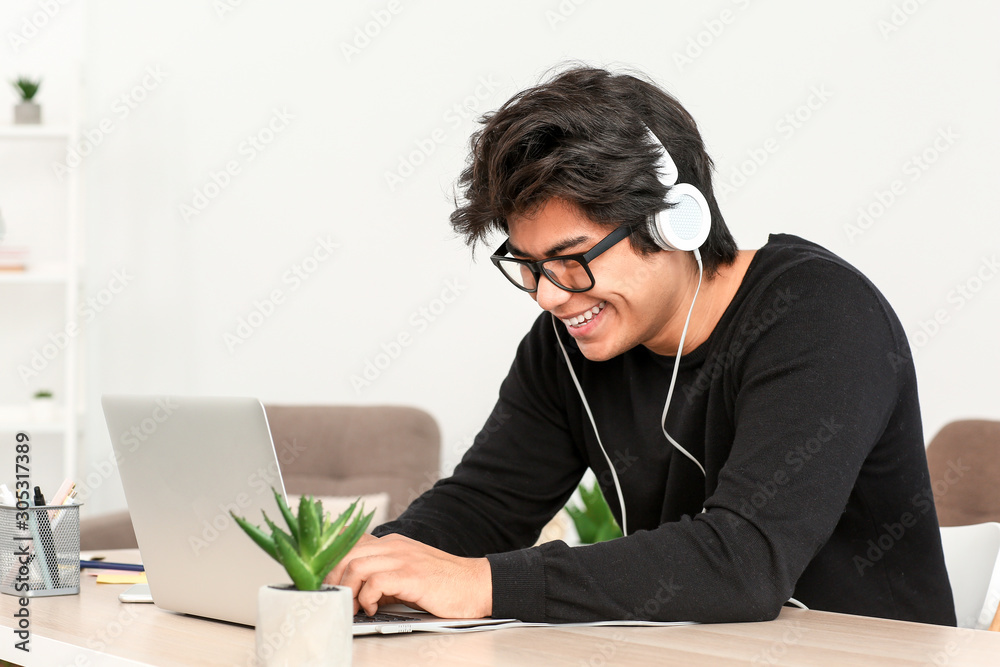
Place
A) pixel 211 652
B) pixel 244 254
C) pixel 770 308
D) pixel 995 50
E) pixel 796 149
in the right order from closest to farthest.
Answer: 1. pixel 211 652
2. pixel 770 308
3. pixel 995 50
4. pixel 796 149
5. pixel 244 254

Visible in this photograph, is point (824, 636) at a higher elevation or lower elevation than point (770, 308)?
lower

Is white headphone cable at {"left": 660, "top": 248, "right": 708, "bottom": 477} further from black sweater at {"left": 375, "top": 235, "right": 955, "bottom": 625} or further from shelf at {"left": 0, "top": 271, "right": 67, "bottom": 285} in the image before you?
shelf at {"left": 0, "top": 271, "right": 67, "bottom": 285}

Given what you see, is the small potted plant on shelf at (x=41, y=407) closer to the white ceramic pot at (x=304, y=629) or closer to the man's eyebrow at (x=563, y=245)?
the man's eyebrow at (x=563, y=245)

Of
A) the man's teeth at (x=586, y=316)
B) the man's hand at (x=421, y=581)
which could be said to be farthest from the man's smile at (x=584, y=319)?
the man's hand at (x=421, y=581)

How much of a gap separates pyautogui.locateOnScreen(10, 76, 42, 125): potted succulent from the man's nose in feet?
8.58

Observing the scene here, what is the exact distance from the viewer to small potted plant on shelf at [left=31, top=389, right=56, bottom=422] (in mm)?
3215

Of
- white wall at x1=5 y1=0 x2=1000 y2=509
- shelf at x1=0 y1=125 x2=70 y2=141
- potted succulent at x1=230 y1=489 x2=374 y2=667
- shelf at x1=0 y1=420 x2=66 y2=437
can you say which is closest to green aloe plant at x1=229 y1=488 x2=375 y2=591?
potted succulent at x1=230 y1=489 x2=374 y2=667

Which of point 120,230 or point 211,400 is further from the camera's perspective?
point 120,230

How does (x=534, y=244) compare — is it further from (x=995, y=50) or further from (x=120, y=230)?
(x=120, y=230)

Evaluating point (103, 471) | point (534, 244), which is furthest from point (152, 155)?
point (534, 244)

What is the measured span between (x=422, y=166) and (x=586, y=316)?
2003 millimetres

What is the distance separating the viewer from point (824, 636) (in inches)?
37.7

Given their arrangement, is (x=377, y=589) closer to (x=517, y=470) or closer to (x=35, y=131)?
(x=517, y=470)

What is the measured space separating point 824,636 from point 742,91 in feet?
6.90
